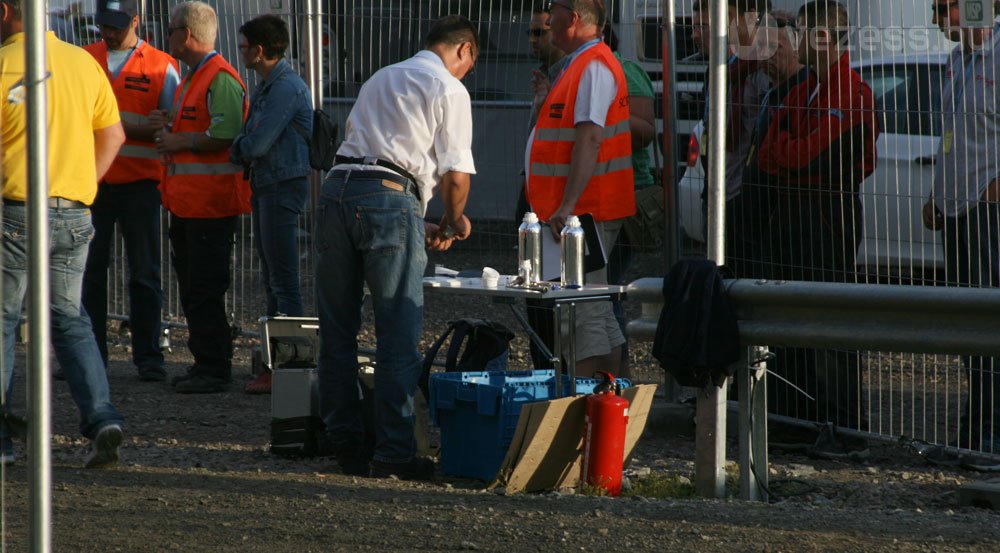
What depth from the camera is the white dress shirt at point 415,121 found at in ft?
19.0

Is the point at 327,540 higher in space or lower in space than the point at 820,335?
lower

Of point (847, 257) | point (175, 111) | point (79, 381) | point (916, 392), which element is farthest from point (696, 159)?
point (79, 381)

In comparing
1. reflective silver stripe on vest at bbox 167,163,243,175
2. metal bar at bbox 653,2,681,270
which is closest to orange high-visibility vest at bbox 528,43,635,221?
metal bar at bbox 653,2,681,270

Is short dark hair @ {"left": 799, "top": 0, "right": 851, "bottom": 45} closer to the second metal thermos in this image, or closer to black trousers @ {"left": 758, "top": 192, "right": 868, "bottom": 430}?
black trousers @ {"left": 758, "top": 192, "right": 868, "bottom": 430}

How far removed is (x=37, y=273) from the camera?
3.13 metres

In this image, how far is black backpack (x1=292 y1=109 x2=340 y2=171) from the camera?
25.9 ft

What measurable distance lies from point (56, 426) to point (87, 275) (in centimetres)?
125

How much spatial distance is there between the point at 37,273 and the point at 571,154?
3909 mm

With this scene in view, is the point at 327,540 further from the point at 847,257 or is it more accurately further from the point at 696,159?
the point at 696,159

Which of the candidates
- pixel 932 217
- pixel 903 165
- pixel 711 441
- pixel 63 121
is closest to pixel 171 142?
pixel 63 121

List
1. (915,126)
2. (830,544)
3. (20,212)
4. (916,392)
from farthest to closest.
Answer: (916,392) < (915,126) < (20,212) < (830,544)

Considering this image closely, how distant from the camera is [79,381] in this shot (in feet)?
19.2

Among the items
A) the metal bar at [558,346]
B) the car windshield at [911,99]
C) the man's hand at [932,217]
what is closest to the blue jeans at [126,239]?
the metal bar at [558,346]

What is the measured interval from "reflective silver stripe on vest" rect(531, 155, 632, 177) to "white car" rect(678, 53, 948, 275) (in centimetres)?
119
